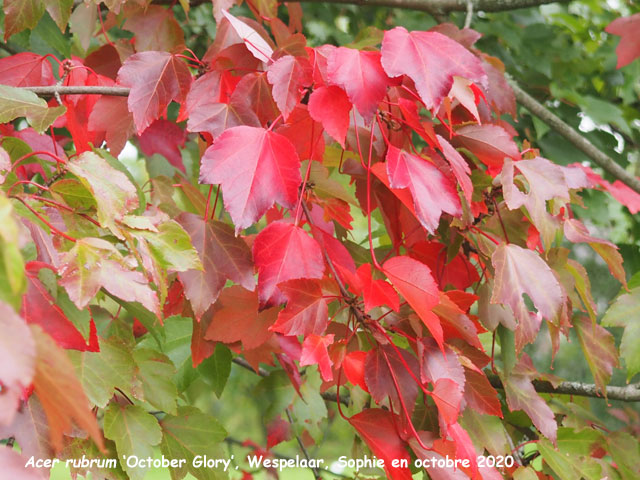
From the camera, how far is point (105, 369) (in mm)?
805

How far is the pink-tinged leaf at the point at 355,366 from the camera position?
2.52ft

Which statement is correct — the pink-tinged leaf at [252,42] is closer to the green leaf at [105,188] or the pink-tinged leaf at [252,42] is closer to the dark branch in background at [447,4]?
the green leaf at [105,188]

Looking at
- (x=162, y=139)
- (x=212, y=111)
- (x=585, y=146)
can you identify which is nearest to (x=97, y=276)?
(x=212, y=111)

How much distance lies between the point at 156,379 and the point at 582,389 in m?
0.66

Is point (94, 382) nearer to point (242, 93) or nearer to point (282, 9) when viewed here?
point (242, 93)

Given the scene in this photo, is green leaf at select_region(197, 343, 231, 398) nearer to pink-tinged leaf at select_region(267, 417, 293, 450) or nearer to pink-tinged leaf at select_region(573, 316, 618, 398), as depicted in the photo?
pink-tinged leaf at select_region(267, 417, 293, 450)

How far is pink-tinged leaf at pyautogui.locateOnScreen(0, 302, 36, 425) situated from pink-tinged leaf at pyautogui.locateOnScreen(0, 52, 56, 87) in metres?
0.84

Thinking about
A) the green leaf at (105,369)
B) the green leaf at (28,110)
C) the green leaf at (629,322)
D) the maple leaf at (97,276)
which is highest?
the green leaf at (28,110)

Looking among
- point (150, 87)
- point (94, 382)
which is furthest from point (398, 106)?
point (94, 382)

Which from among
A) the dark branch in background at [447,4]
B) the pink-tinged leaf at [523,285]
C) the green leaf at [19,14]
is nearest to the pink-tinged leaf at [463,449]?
the pink-tinged leaf at [523,285]

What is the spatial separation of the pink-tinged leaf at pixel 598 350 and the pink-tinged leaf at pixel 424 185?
0.40m

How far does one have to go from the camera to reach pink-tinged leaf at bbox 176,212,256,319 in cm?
78

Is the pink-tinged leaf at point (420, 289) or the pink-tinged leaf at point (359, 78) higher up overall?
the pink-tinged leaf at point (359, 78)

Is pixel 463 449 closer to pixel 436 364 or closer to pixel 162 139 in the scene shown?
pixel 436 364
